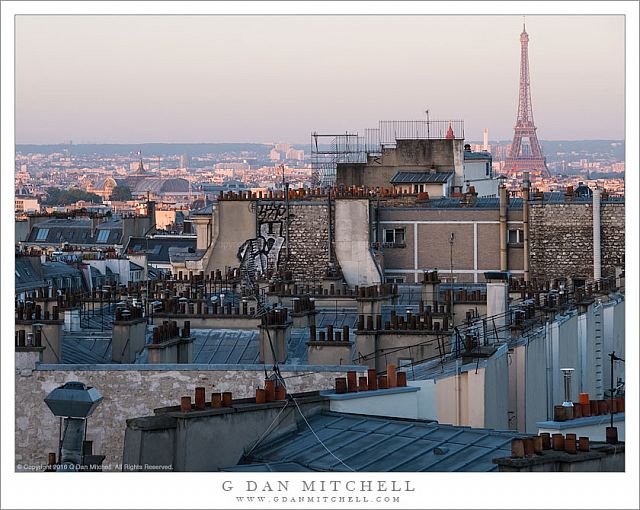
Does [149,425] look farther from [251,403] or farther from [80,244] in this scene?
[80,244]

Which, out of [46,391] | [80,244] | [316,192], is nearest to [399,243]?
[316,192]

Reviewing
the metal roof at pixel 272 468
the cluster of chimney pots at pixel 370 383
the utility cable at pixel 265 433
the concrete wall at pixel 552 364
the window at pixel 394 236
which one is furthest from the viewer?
the window at pixel 394 236

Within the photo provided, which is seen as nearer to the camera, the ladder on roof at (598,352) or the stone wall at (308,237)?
the ladder on roof at (598,352)

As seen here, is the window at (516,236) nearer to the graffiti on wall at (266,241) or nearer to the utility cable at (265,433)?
the graffiti on wall at (266,241)

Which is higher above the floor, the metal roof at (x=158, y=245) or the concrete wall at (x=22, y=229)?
the concrete wall at (x=22, y=229)

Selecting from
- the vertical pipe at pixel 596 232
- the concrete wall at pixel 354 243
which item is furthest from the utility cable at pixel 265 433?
the vertical pipe at pixel 596 232

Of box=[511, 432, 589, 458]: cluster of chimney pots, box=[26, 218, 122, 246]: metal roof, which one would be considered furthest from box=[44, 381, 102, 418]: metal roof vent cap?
box=[26, 218, 122, 246]: metal roof

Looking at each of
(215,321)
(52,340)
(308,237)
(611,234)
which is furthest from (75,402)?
(611,234)
